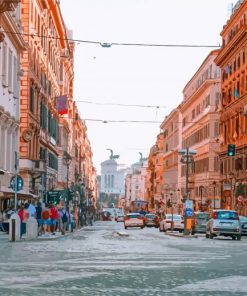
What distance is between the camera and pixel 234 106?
86.2 metres

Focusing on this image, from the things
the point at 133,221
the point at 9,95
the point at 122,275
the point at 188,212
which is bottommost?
the point at 122,275

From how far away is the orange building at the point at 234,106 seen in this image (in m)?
80.5

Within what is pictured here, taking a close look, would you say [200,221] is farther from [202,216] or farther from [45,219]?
[45,219]

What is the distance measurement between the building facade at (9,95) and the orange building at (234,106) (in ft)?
93.3

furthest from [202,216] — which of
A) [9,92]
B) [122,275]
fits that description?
[122,275]

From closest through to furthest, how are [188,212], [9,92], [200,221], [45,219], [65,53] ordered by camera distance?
[45,219]
[188,212]
[9,92]
[200,221]
[65,53]

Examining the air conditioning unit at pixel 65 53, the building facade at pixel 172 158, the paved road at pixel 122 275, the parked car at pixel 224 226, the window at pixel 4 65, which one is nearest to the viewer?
the paved road at pixel 122 275

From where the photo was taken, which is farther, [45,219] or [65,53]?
[65,53]

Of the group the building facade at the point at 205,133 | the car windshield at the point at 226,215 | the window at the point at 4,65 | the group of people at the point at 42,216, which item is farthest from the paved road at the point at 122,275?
the building facade at the point at 205,133

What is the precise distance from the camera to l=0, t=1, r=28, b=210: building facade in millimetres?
46969

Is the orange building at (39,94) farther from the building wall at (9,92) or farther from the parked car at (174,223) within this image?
the parked car at (174,223)

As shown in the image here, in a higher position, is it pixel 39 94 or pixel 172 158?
pixel 172 158

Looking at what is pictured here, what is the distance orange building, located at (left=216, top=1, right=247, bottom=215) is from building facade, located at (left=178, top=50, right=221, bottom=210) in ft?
20.1

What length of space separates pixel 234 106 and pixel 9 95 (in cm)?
4036
